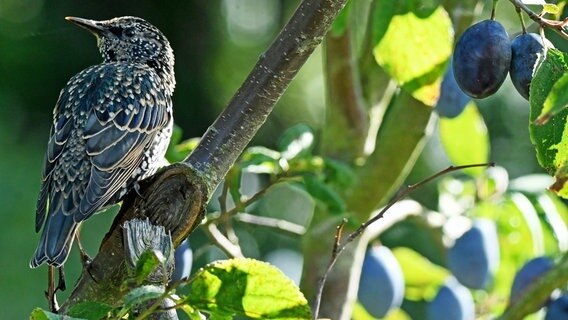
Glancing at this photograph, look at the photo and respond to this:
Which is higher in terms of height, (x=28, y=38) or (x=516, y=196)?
(x=28, y=38)

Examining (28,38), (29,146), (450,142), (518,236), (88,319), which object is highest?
(28,38)

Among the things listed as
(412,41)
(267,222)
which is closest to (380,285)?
(267,222)

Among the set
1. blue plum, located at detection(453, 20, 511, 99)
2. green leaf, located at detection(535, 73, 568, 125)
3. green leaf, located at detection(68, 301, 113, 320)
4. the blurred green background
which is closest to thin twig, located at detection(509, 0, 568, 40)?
blue plum, located at detection(453, 20, 511, 99)

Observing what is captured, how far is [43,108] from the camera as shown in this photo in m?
5.88

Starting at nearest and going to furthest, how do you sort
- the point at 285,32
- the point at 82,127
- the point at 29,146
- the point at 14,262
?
the point at 285,32, the point at 82,127, the point at 14,262, the point at 29,146

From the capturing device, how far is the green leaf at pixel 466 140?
11.7 ft

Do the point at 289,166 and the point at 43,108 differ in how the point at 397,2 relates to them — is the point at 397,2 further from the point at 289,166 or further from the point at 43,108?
the point at 43,108

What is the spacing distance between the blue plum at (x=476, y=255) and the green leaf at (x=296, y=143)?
519 millimetres

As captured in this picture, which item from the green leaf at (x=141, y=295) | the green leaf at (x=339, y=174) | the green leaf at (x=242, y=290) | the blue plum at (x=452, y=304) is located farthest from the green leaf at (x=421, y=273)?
the green leaf at (x=141, y=295)

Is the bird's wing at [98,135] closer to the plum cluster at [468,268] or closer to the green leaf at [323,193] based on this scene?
the green leaf at [323,193]

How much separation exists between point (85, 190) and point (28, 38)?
9.63ft

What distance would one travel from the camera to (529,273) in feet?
10.4

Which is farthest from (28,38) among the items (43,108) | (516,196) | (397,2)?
(397,2)

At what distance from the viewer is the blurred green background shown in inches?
201
